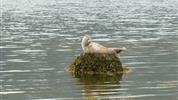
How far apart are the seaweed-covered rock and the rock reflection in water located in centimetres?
41

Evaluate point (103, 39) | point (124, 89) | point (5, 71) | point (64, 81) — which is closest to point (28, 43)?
point (103, 39)

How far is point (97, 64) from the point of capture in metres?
23.3

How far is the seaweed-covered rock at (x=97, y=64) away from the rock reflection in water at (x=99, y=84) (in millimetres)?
407

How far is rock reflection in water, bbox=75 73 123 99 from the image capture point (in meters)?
18.5

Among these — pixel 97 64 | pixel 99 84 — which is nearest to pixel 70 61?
pixel 97 64

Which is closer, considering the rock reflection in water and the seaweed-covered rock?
the rock reflection in water

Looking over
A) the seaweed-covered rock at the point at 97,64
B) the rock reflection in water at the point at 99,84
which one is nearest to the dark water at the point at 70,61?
the rock reflection in water at the point at 99,84

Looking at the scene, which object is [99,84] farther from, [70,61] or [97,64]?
[70,61]

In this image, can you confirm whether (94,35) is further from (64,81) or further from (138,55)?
(64,81)

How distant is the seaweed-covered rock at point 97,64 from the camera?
23328 millimetres

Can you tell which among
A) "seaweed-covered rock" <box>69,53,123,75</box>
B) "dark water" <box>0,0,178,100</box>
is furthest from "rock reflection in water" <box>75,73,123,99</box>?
"seaweed-covered rock" <box>69,53,123,75</box>

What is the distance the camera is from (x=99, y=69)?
23453 millimetres

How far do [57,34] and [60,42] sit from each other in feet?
21.7

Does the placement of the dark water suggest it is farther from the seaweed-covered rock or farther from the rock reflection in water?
the seaweed-covered rock
